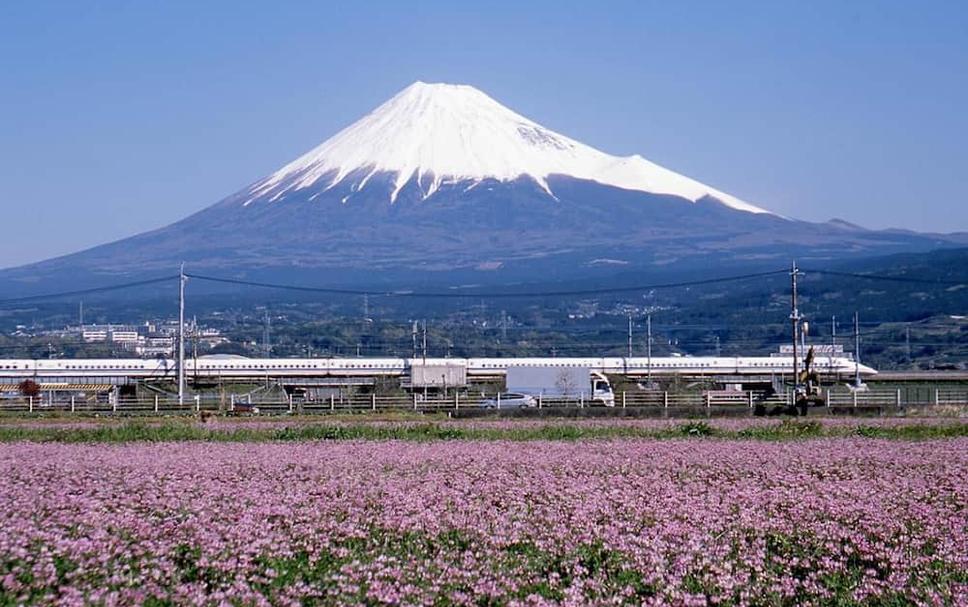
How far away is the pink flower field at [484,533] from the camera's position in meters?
8.86

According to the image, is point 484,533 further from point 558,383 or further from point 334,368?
point 334,368

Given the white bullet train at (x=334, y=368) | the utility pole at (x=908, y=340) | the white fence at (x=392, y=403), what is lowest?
the white fence at (x=392, y=403)

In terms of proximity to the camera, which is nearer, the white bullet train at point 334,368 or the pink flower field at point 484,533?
the pink flower field at point 484,533

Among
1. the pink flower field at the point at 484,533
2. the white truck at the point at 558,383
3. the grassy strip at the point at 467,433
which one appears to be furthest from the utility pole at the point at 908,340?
the pink flower field at the point at 484,533

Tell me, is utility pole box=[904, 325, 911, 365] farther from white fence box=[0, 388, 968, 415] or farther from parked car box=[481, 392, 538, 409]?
parked car box=[481, 392, 538, 409]

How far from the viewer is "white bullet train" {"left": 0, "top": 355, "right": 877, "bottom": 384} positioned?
75812 millimetres

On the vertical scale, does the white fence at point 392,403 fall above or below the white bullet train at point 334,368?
below

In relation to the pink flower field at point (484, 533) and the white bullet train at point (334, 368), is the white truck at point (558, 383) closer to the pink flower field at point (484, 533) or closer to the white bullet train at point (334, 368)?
the white bullet train at point (334, 368)

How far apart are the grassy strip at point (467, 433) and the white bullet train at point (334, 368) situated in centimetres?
4672

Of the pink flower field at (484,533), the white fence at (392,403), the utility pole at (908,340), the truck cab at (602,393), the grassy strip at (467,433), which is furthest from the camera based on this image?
the utility pole at (908,340)

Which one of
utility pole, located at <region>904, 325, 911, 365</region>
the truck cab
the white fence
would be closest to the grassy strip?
the white fence

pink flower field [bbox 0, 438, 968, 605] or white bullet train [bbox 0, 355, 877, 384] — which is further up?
white bullet train [bbox 0, 355, 877, 384]

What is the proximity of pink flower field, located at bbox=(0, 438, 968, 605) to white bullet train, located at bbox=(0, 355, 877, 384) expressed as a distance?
59779mm

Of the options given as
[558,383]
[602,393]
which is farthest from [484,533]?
[558,383]
